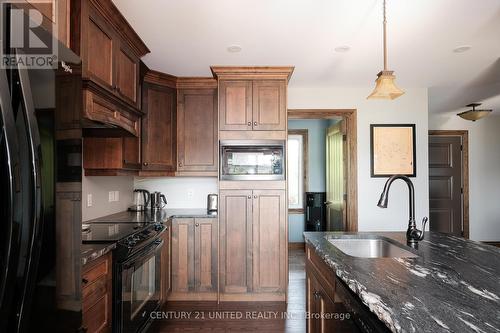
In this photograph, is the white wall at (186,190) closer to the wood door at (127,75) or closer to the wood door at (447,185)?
the wood door at (127,75)

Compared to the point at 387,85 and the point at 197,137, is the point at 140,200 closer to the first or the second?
the point at 197,137

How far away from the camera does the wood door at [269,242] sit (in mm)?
3064

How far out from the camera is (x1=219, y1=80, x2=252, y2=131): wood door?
122 inches

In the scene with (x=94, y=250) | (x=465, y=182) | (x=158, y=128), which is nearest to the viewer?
(x=94, y=250)

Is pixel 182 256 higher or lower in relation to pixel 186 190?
lower

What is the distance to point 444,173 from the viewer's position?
562 centimetres

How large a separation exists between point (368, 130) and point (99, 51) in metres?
3.07

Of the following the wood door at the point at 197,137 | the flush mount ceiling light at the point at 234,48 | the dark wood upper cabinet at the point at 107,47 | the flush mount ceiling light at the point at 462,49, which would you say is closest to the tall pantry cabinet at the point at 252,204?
the wood door at the point at 197,137

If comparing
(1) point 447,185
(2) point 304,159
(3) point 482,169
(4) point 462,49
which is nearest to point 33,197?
(4) point 462,49

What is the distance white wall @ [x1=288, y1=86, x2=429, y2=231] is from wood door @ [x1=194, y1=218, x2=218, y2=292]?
6.01ft

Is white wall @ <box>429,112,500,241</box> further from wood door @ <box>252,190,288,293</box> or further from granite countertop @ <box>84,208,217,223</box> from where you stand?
granite countertop @ <box>84,208,217,223</box>

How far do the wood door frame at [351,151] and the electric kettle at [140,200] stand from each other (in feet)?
6.72

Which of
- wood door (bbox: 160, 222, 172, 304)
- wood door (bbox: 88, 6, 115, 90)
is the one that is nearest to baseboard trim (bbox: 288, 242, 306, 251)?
wood door (bbox: 160, 222, 172, 304)

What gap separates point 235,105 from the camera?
312cm
